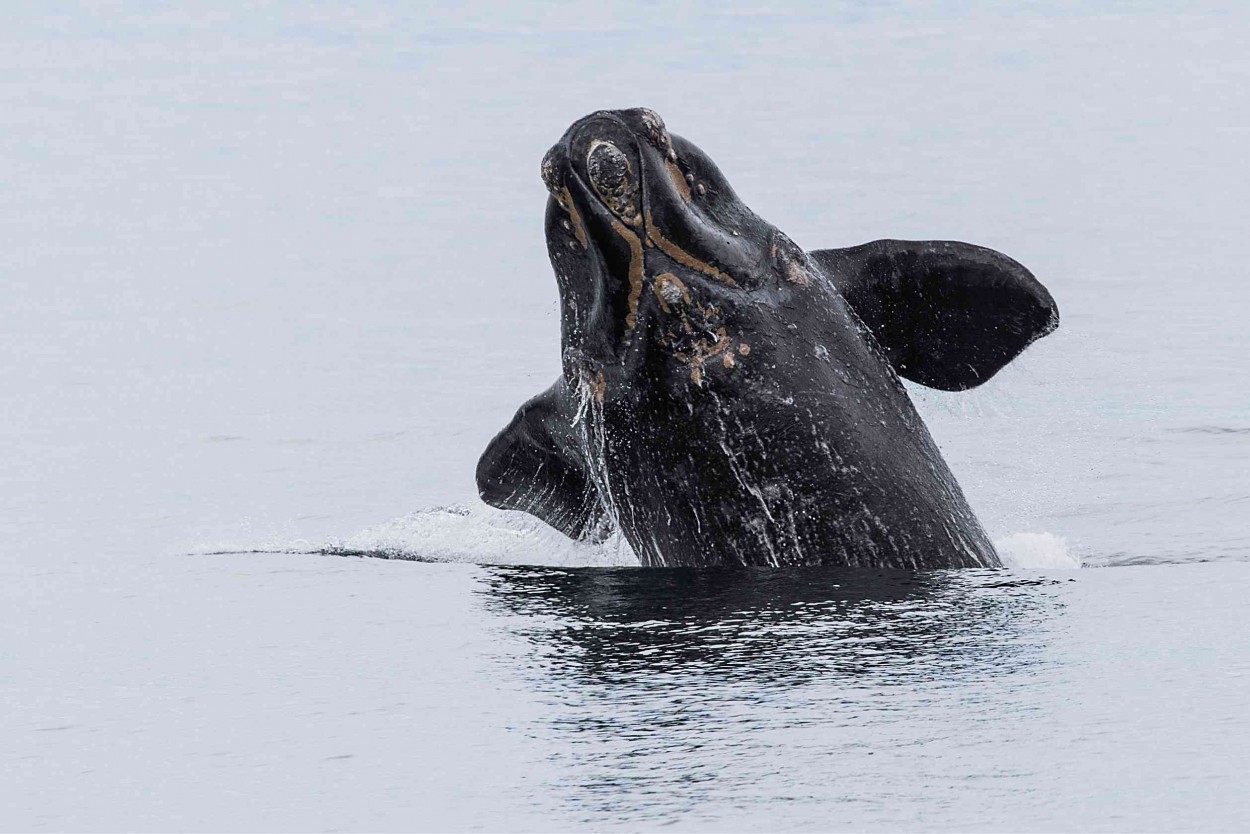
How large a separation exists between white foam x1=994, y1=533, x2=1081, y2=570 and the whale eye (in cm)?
403

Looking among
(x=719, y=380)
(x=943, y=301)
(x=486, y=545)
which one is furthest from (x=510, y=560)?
(x=943, y=301)

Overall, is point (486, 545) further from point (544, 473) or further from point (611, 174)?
point (611, 174)

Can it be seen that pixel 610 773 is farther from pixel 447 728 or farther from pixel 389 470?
pixel 389 470

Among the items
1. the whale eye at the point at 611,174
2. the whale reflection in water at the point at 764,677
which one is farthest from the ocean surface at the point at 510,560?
the whale eye at the point at 611,174

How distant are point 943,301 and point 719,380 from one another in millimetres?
1775

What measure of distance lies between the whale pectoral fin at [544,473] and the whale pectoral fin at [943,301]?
182 centimetres

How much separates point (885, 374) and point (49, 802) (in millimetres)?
5665

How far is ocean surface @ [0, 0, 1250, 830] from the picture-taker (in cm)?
756

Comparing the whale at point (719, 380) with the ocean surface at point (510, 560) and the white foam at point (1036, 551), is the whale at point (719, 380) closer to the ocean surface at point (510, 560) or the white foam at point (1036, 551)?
the ocean surface at point (510, 560)

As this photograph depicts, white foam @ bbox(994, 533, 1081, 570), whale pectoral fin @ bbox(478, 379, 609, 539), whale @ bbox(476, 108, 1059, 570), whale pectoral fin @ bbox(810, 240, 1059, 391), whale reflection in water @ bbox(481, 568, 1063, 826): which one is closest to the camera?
whale reflection in water @ bbox(481, 568, 1063, 826)

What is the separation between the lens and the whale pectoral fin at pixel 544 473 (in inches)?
471

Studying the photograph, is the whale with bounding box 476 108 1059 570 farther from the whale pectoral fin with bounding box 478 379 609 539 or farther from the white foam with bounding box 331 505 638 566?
the white foam with bounding box 331 505 638 566

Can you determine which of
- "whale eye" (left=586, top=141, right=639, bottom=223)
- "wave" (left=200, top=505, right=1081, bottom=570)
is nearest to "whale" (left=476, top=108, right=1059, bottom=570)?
"whale eye" (left=586, top=141, right=639, bottom=223)

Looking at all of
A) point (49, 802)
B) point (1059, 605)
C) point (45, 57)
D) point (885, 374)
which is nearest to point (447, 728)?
point (49, 802)
